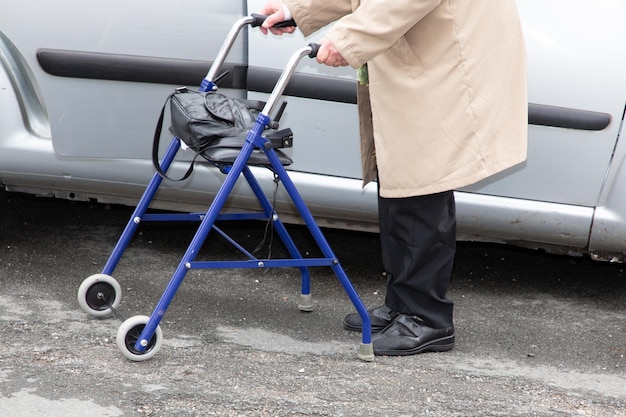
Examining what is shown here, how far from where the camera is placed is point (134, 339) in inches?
111

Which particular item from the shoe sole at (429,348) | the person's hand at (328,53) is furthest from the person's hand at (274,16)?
the shoe sole at (429,348)

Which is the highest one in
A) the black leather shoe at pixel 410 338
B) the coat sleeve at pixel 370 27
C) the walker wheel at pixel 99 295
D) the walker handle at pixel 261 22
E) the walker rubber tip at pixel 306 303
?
the coat sleeve at pixel 370 27

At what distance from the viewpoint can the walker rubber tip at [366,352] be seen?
9.85ft

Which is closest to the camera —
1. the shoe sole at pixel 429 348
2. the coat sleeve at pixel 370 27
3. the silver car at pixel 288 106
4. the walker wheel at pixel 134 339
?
the coat sleeve at pixel 370 27

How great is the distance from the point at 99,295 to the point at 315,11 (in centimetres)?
115

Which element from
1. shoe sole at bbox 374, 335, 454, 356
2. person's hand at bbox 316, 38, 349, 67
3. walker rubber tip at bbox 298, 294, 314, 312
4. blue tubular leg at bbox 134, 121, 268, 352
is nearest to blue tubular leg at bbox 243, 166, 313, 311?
walker rubber tip at bbox 298, 294, 314, 312

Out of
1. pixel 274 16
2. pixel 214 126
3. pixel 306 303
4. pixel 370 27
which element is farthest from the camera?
pixel 306 303

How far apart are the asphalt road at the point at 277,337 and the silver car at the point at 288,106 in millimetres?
367

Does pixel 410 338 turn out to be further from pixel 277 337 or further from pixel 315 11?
pixel 315 11

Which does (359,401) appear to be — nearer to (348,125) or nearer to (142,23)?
(348,125)

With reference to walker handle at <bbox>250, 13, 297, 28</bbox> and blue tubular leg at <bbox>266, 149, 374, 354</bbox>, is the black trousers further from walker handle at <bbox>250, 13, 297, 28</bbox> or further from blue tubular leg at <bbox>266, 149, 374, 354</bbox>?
walker handle at <bbox>250, 13, 297, 28</bbox>

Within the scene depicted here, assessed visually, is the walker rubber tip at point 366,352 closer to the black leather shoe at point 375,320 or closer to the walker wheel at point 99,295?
the black leather shoe at point 375,320

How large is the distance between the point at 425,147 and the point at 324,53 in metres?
0.46

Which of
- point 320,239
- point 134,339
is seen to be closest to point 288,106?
point 320,239
